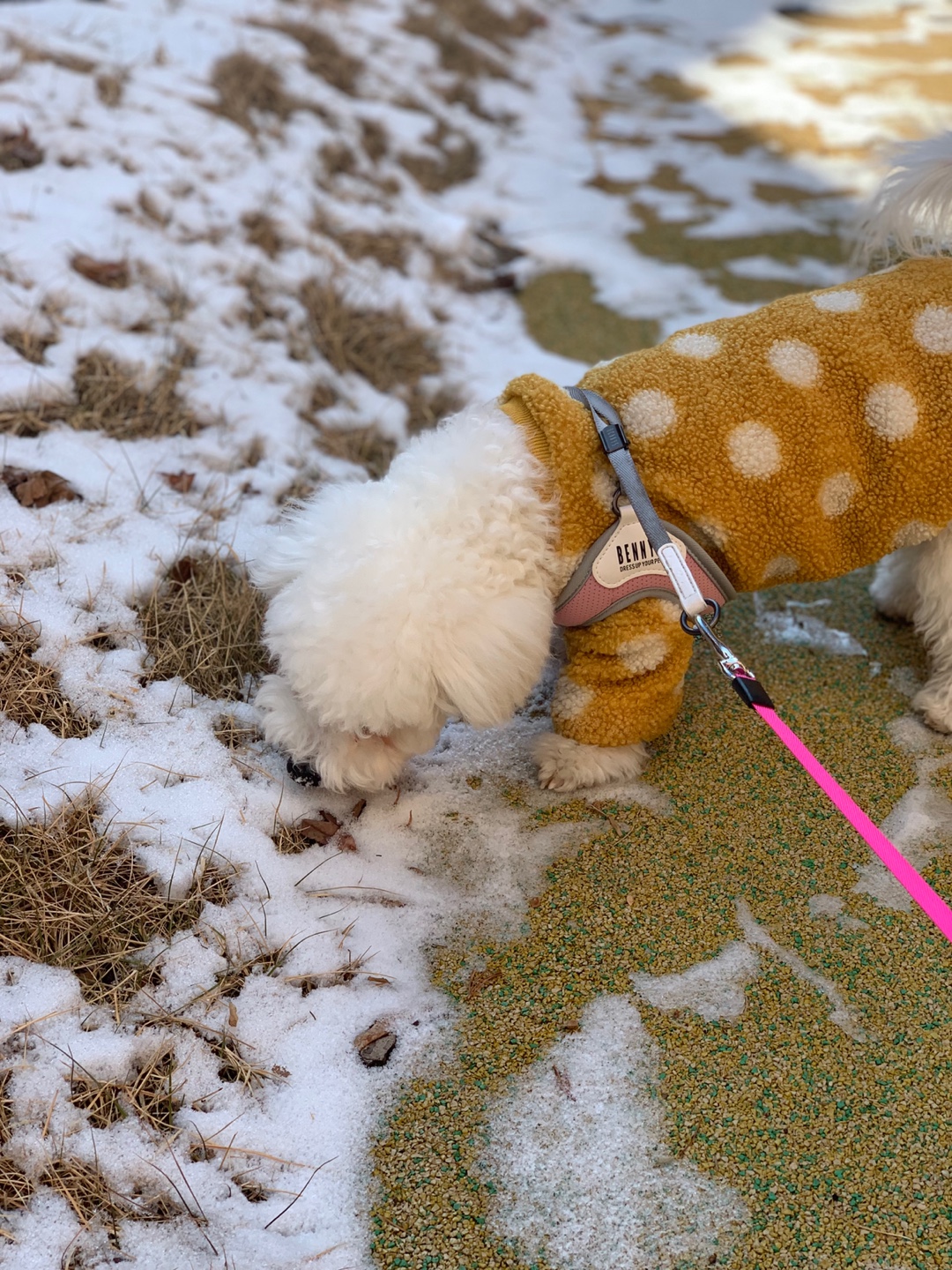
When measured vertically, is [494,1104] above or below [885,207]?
below

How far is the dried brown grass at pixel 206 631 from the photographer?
2.53 metres

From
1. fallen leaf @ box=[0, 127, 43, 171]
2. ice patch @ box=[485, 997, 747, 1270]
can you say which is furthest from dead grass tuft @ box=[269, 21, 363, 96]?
ice patch @ box=[485, 997, 747, 1270]

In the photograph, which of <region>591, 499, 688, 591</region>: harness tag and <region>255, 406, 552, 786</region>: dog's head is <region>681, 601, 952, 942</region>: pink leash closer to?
<region>591, 499, 688, 591</region>: harness tag

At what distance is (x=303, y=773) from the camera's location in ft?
7.42

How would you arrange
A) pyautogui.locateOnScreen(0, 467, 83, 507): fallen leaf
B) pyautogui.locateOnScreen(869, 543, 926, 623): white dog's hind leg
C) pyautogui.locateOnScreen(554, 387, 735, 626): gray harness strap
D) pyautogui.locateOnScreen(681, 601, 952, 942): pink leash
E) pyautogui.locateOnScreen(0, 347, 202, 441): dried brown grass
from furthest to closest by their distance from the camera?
pyautogui.locateOnScreen(0, 347, 202, 441): dried brown grass, pyautogui.locateOnScreen(869, 543, 926, 623): white dog's hind leg, pyautogui.locateOnScreen(0, 467, 83, 507): fallen leaf, pyautogui.locateOnScreen(554, 387, 735, 626): gray harness strap, pyautogui.locateOnScreen(681, 601, 952, 942): pink leash

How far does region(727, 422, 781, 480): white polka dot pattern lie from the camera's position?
2252mm

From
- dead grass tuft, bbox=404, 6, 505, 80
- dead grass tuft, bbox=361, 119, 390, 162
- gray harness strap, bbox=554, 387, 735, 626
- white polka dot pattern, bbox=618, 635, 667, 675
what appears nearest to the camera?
gray harness strap, bbox=554, 387, 735, 626

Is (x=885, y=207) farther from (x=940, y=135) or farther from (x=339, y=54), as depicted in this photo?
(x=339, y=54)

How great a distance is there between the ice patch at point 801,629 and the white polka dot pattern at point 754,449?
85cm

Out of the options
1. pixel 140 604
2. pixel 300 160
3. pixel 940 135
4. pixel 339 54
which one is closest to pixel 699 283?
pixel 300 160

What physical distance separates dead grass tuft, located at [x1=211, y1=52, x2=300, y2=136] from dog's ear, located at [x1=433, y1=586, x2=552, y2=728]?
3636 mm

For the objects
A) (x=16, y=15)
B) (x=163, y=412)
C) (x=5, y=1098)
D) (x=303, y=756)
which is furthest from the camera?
(x=16, y=15)

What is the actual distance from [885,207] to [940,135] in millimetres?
217

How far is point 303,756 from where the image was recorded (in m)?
2.24
